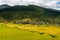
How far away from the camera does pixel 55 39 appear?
64.9m

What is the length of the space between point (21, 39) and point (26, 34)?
322 inches

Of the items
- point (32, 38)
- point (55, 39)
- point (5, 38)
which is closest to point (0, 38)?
point (5, 38)

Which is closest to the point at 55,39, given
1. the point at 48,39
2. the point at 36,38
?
the point at 48,39

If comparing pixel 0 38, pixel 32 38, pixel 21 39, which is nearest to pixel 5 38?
pixel 0 38

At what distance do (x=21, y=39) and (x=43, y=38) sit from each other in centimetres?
840

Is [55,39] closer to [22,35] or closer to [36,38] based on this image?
[36,38]

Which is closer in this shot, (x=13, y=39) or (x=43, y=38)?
(x=13, y=39)

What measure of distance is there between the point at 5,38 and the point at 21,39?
5267 millimetres

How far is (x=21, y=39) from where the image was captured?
59594mm

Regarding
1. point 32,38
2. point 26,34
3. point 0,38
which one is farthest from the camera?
point 26,34

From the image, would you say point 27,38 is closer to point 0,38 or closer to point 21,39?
point 21,39

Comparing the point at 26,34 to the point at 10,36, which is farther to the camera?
the point at 26,34

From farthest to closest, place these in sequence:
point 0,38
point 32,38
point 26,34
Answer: point 26,34 → point 32,38 → point 0,38

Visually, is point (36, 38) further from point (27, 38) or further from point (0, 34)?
point (0, 34)
